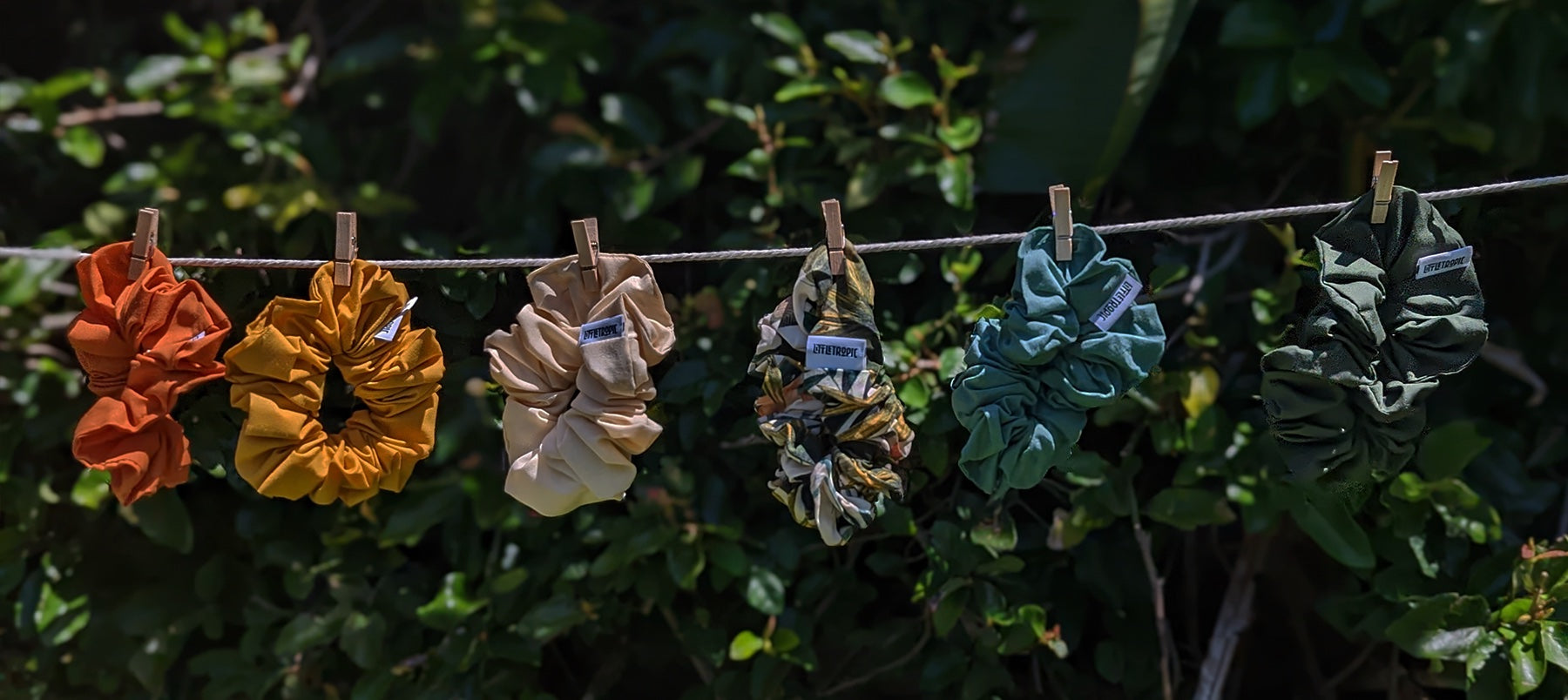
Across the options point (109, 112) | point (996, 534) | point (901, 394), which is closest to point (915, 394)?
point (901, 394)

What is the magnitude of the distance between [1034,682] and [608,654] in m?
0.65

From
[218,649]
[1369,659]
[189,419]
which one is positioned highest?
[189,419]

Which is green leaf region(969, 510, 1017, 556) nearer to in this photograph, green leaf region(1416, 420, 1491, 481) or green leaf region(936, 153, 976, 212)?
green leaf region(936, 153, 976, 212)

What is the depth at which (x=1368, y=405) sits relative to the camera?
107cm

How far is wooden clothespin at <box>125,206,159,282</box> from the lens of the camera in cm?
115

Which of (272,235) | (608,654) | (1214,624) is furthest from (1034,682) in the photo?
(272,235)

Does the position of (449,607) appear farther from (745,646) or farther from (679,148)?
(679,148)

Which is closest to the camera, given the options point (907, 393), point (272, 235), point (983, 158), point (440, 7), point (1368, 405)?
point (1368, 405)

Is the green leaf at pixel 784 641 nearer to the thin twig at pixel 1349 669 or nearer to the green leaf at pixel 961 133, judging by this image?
the green leaf at pixel 961 133

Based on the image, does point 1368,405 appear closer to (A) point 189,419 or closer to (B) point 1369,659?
(B) point 1369,659

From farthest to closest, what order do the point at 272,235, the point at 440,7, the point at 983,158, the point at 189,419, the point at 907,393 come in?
1. the point at 440,7
2. the point at 272,235
3. the point at 983,158
4. the point at 907,393
5. the point at 189,419

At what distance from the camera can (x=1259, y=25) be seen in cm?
155

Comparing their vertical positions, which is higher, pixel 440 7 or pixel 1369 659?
pixel 440 7

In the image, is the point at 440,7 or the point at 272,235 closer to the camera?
the point at 272,235
